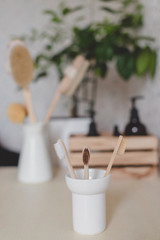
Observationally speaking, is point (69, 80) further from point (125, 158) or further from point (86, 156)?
point (86, 156)

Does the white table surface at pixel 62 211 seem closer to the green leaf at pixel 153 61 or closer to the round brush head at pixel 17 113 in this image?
the round brush head at pixel 17 113

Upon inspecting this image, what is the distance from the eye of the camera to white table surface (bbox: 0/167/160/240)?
0.42m

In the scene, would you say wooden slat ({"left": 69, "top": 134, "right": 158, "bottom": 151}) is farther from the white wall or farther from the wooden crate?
the white wall

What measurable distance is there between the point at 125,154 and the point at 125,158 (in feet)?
0.03

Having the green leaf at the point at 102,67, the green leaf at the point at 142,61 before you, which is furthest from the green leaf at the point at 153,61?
the green leaf at the point at 102,67

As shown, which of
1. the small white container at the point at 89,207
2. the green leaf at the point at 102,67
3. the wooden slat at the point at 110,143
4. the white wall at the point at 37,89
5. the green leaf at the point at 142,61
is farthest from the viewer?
the white wall at the point at 37,89

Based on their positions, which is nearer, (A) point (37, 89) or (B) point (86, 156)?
(B) point (86, 156)

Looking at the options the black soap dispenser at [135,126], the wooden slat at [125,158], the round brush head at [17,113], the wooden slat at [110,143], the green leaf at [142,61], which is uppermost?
the green leaf at [142,61]

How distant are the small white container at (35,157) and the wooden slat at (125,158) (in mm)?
81

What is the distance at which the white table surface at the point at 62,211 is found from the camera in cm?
42

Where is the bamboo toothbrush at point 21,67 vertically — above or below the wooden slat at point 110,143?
A: above

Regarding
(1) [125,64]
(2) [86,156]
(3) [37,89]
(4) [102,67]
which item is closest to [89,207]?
(2) [86,156]

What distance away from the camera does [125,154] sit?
0.73 meters

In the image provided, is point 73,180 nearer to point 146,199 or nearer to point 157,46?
point 146,199
